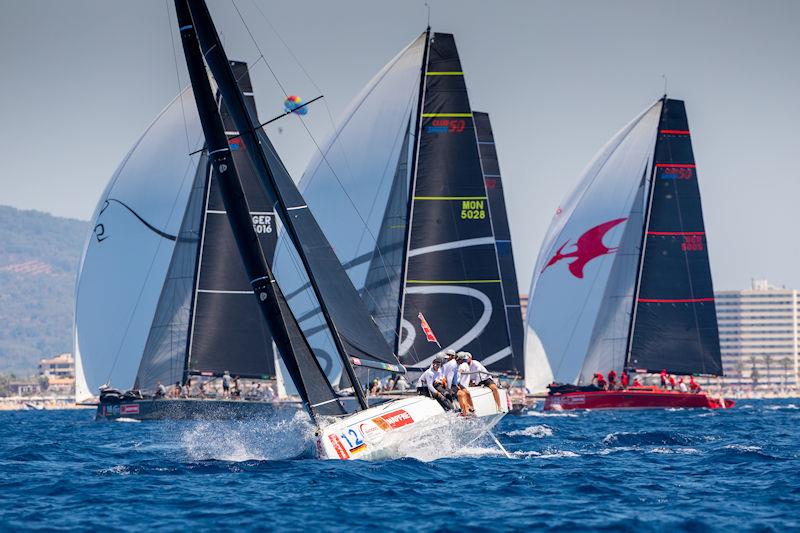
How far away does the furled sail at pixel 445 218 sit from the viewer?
35719 mm

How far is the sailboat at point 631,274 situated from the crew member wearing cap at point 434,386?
80.0ft

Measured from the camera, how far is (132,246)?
4244 cm

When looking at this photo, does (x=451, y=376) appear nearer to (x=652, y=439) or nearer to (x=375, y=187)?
(x=652, y=439)

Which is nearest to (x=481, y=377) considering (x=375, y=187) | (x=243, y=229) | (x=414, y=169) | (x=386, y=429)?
(x=386, y=429)

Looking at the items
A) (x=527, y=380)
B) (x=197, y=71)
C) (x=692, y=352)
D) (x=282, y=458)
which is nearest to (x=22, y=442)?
(x=282, y=458)

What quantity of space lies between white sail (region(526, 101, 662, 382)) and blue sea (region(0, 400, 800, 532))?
2090 cm

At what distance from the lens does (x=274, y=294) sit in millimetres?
19906

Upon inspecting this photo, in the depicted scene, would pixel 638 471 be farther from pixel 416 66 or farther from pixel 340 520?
pixel 416 66

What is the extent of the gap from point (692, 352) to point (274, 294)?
2992 cm

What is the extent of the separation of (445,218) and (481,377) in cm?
1313

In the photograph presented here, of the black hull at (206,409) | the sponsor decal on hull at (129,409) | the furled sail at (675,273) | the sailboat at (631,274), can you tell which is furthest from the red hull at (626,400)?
the sponsor decal on hull at (129,409)

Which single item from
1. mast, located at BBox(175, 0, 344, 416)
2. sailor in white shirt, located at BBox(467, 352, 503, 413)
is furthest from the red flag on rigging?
mast, located at BBox(175, 0, 344, 416)

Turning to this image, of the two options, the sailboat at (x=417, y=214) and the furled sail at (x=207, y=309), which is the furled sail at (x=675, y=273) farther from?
the furled sail at (x=207, y=309)

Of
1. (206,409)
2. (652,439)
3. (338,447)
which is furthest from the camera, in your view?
(206,409)
